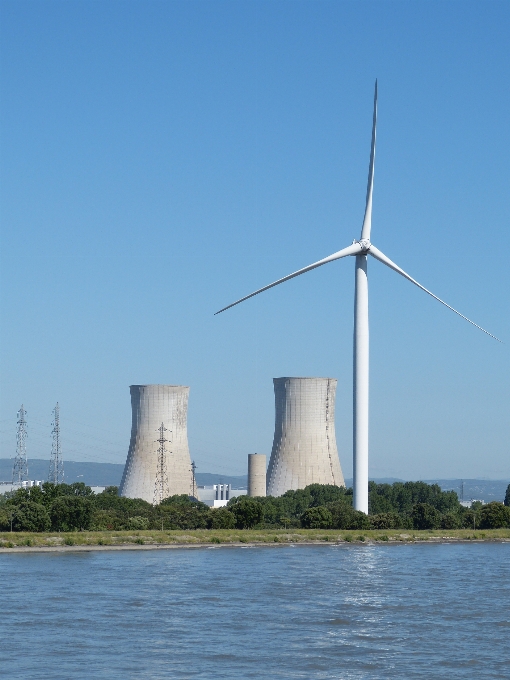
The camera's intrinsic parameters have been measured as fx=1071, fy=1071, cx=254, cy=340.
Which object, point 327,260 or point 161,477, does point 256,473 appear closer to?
point 161,477

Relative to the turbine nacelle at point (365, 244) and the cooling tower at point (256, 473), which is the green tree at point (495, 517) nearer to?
the turbine nacelle at point (365, 244)

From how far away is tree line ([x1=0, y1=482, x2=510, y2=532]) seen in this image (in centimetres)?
4312

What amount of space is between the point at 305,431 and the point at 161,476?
7945 mm

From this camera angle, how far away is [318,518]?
4831 centimetres

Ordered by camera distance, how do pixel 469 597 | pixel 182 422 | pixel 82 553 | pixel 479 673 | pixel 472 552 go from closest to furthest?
pixel 479 673
pixel 469 597
pixel 82 553
pixel 472 552
pixel 182 422

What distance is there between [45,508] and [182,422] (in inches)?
565

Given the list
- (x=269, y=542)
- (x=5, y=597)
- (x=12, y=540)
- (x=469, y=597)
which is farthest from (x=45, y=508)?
(x=469, y=597)

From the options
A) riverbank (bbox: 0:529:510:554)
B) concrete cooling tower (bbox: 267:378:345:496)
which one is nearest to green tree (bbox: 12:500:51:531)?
riverbank (bbox: 0:529:510:554)

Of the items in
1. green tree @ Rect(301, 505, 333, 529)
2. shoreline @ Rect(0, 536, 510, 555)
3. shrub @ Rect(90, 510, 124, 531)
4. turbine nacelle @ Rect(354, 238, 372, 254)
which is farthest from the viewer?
green tree @ Rect(301, 505, 333, 529)

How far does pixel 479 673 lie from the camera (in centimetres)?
1733

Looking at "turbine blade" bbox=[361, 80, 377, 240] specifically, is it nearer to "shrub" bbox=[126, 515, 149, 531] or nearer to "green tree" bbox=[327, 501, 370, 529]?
"green tree" bbox=[327, 501, 370, 529]

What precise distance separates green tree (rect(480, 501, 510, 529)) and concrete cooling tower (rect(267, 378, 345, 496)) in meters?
8.84

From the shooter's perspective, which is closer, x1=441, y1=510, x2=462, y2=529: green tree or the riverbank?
the riverbank

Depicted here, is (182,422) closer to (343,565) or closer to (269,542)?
(269,542)
